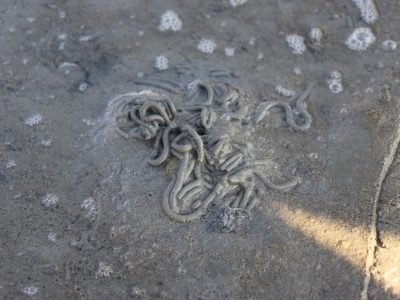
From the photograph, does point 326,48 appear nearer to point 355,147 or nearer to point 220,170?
point 355,147

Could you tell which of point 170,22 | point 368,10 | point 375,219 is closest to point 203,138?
point 375,219

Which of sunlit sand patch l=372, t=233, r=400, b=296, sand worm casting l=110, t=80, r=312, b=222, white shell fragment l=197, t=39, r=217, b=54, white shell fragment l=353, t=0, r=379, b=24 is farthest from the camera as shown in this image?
white shell fragment l=353, t=0, r=379, b=24

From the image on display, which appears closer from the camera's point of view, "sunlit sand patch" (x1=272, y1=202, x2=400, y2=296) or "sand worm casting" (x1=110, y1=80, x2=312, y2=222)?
"sunlit sand patch" (x1=272, y1=202, x2=400, y2=296)

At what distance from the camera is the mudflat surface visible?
3199 millimetres

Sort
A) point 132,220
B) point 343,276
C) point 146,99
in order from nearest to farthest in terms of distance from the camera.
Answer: point 343,276, point 132,220, point 146,99

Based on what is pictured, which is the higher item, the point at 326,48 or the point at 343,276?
the point at 326,48

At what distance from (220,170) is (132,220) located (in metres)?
0.68

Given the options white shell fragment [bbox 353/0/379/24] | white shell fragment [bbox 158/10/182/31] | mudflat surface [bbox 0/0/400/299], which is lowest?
mudflat surface [bbox 0/0/400/299]

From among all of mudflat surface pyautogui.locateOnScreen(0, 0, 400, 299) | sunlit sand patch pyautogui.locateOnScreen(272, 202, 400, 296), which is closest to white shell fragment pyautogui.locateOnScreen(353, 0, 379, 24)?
mudflat surface pyautogui.locateOnScreen(0, 0, 400, 299)

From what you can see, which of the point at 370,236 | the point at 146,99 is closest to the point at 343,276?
the point at 370,236

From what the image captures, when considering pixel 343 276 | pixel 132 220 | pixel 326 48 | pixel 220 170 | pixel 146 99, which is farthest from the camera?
pixel 326 48

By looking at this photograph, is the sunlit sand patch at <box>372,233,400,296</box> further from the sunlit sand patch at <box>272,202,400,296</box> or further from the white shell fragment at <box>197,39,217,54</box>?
the white shell fragment at <box>197,39,217,54</box>

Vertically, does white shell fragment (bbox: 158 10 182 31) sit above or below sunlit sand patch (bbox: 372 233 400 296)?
above

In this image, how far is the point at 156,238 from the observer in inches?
131
